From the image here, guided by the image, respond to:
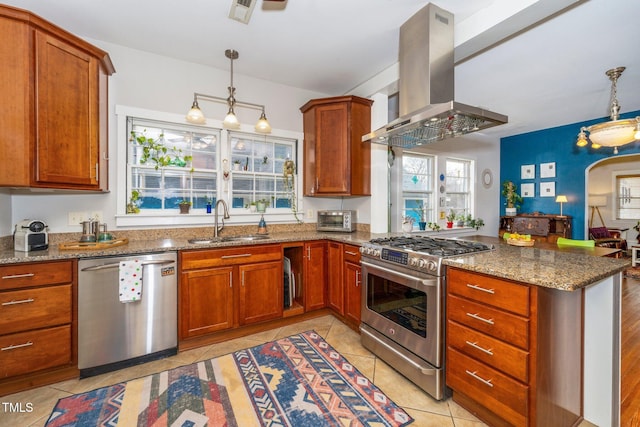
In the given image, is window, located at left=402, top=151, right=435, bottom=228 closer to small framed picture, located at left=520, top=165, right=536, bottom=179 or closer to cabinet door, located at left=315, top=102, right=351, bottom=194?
cabinet door, located at left=315, top=102, right=351, bottom=194

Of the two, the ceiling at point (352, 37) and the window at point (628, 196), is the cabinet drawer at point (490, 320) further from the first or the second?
the window at point (628, 196)

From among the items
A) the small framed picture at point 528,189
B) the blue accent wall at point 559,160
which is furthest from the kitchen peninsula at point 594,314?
the small framed picture at point 528,189

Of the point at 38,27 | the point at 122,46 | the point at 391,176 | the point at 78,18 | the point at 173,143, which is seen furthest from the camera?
the point at 391,176

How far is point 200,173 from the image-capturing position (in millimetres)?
2951

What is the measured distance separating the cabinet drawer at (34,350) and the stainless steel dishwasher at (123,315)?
9 cm

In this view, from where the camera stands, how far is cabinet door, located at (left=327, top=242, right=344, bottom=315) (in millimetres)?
2785

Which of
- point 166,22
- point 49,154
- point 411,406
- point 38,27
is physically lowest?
point 411,406

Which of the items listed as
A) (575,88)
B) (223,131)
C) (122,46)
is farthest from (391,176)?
(122,46)

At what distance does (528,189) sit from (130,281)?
22.9 ft

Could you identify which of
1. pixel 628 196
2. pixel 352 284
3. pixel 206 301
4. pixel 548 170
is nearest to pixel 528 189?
pixel 548 170

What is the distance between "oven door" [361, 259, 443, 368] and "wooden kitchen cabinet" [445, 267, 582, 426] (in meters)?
0.09

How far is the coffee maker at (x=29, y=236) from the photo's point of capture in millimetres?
1960

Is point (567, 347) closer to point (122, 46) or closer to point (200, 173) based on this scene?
point (200, 173)

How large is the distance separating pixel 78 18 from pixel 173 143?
3.74 feet
